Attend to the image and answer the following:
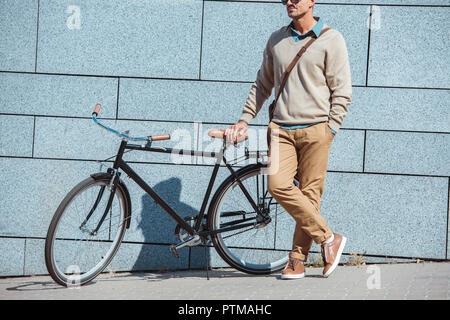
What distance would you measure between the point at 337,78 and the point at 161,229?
7.77 feet

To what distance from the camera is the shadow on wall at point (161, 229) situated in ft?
17.6

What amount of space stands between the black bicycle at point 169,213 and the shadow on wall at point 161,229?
0.57 meters

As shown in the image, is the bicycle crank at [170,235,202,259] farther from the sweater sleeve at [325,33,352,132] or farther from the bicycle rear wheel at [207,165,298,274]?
the sweater sleeve at [325,33,352,132]

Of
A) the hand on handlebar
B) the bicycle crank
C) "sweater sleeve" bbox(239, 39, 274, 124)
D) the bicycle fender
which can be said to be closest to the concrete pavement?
the bicycle crank

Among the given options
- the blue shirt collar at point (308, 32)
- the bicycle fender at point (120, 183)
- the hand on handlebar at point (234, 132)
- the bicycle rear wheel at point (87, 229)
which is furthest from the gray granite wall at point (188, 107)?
the blue shirt collar at point (308, 32)

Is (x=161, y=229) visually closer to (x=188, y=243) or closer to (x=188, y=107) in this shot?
(x=188, y=243)

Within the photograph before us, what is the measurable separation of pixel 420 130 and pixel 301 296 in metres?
2.28

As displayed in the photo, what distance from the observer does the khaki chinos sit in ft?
13.6

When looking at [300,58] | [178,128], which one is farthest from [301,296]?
[178,128]

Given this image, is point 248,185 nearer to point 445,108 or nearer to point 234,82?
point 234,82

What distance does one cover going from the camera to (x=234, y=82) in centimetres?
534

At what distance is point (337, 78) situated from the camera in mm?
4070

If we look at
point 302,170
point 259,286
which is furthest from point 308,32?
point 259,286

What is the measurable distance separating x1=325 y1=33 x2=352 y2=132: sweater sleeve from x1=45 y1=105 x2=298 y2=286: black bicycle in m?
0.75
